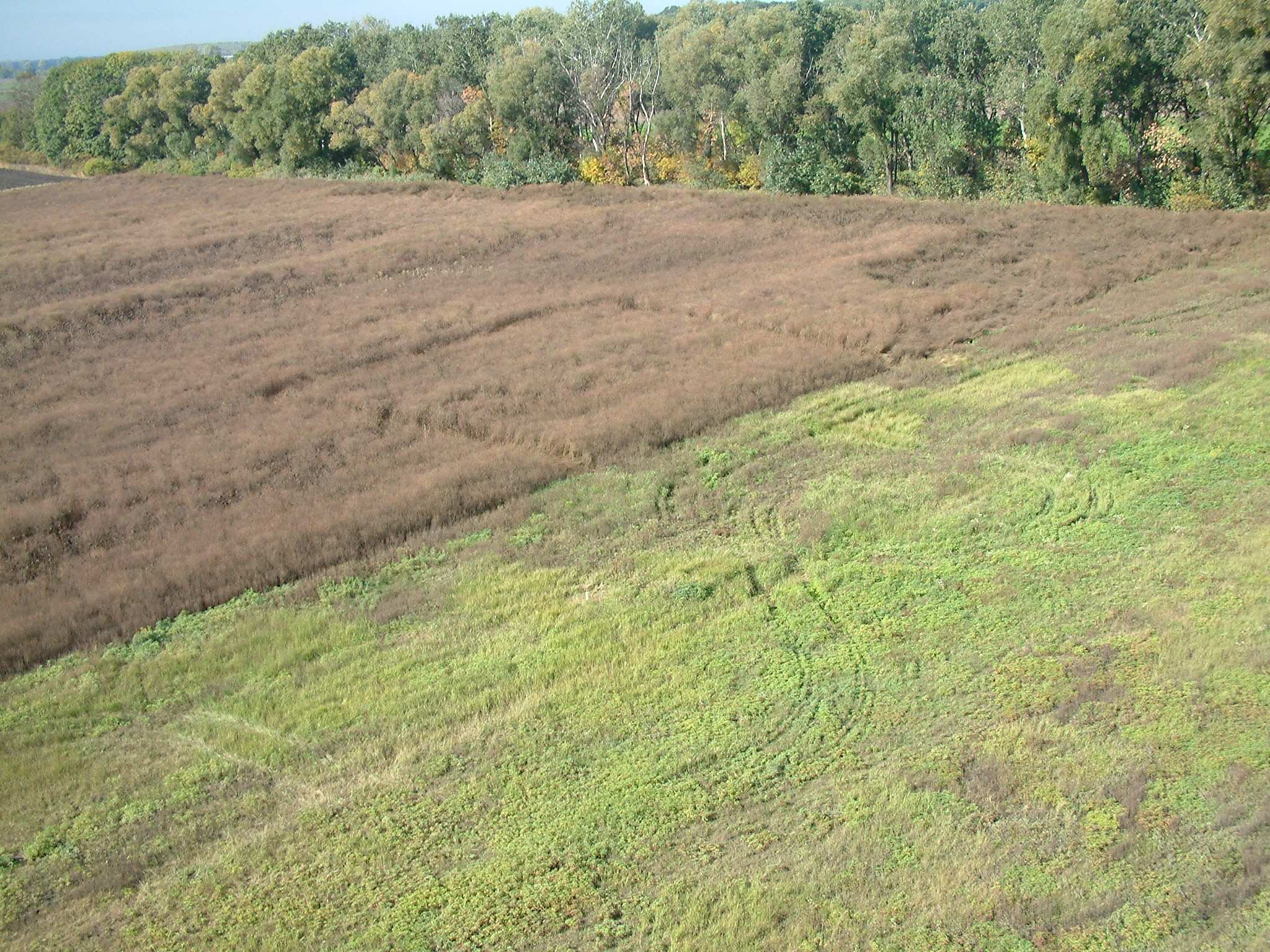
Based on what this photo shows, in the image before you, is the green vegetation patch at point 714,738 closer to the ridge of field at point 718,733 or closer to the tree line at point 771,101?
the ridge of field at point 718,733

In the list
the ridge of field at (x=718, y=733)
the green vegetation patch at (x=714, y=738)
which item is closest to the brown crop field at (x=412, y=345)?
the ridge of field at (x=718, y=733)

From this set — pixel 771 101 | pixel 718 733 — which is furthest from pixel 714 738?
pixel 771 101

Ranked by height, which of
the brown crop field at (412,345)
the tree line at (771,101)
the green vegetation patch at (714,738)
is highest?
the tree line at (771,101)

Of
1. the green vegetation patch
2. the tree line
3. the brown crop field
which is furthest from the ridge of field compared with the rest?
the tree line

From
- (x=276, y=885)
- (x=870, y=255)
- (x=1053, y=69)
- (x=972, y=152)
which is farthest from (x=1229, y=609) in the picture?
(x=972, y=152)

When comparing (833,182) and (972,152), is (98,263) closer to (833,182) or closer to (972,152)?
(833,182)

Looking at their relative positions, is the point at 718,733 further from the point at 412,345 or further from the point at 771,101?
the point at 771,101
